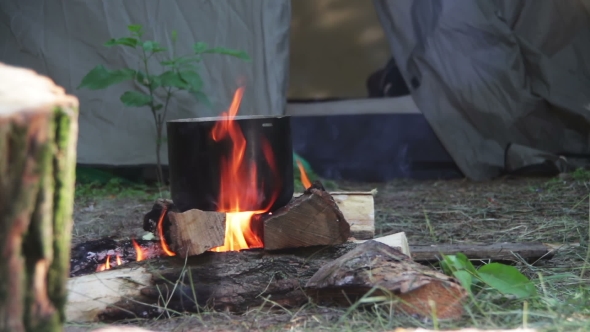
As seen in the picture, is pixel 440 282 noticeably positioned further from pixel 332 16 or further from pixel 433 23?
pixel 332 16

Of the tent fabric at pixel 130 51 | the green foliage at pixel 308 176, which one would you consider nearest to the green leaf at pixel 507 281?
the green foliage at pixel 308 176

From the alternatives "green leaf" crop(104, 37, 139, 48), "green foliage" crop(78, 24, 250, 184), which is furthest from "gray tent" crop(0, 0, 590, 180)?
"green leaf" crop(104, 37, 139, 48)

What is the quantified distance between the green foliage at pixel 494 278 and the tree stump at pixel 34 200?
3.50 ft

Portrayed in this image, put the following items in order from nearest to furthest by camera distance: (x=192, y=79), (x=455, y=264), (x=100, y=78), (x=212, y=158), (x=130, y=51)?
1. (x=455, y=264)
2. (x=212, y=158)
3. (x=100, y=78)
4. (x=192, y=79)
5. (x=130, y=51)

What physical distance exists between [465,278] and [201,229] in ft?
2.53

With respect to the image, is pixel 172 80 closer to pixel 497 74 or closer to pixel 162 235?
pixel 162 235

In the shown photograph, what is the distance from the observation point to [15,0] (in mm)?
4430

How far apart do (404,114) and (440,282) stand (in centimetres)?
341

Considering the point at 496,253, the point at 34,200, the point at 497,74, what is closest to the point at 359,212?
the point at 496,253

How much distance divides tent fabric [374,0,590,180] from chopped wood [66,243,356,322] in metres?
2.96

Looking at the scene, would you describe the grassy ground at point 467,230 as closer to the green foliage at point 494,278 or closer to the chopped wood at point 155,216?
the green foliage at point 494,278

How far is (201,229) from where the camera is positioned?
189 cm

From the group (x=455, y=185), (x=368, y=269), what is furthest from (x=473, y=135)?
(x=368, y=269)

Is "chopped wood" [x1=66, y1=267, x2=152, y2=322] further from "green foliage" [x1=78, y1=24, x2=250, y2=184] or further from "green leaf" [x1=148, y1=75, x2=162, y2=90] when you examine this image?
"green leaf" [x1=148, y1=75, x2=162, y2=90]
